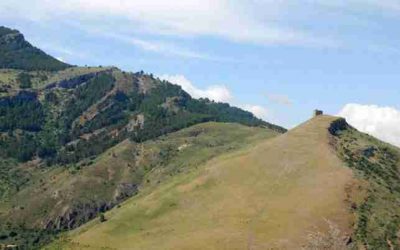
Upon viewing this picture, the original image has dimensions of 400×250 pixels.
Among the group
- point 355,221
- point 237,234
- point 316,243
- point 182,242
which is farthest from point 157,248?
point 316,243

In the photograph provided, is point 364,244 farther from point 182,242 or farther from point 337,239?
point 337,239

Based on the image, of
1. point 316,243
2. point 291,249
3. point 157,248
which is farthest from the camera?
point 157,248

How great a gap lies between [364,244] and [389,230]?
13.6 meters

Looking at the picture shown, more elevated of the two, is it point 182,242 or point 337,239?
point 337,239

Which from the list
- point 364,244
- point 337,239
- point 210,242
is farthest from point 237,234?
point 337,239

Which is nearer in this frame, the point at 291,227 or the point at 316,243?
the point at 316,243

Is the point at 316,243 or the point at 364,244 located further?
the point at 364,244

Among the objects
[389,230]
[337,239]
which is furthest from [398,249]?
[337,239]

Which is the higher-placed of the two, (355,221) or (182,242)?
(355,221)

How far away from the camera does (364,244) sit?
190m

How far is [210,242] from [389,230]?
5334 cm

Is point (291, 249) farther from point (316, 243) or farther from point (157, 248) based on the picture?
point (316, 243)

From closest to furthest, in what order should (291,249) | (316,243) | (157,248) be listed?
(316,243), (291,249), (157,248)

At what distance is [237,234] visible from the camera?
196m
